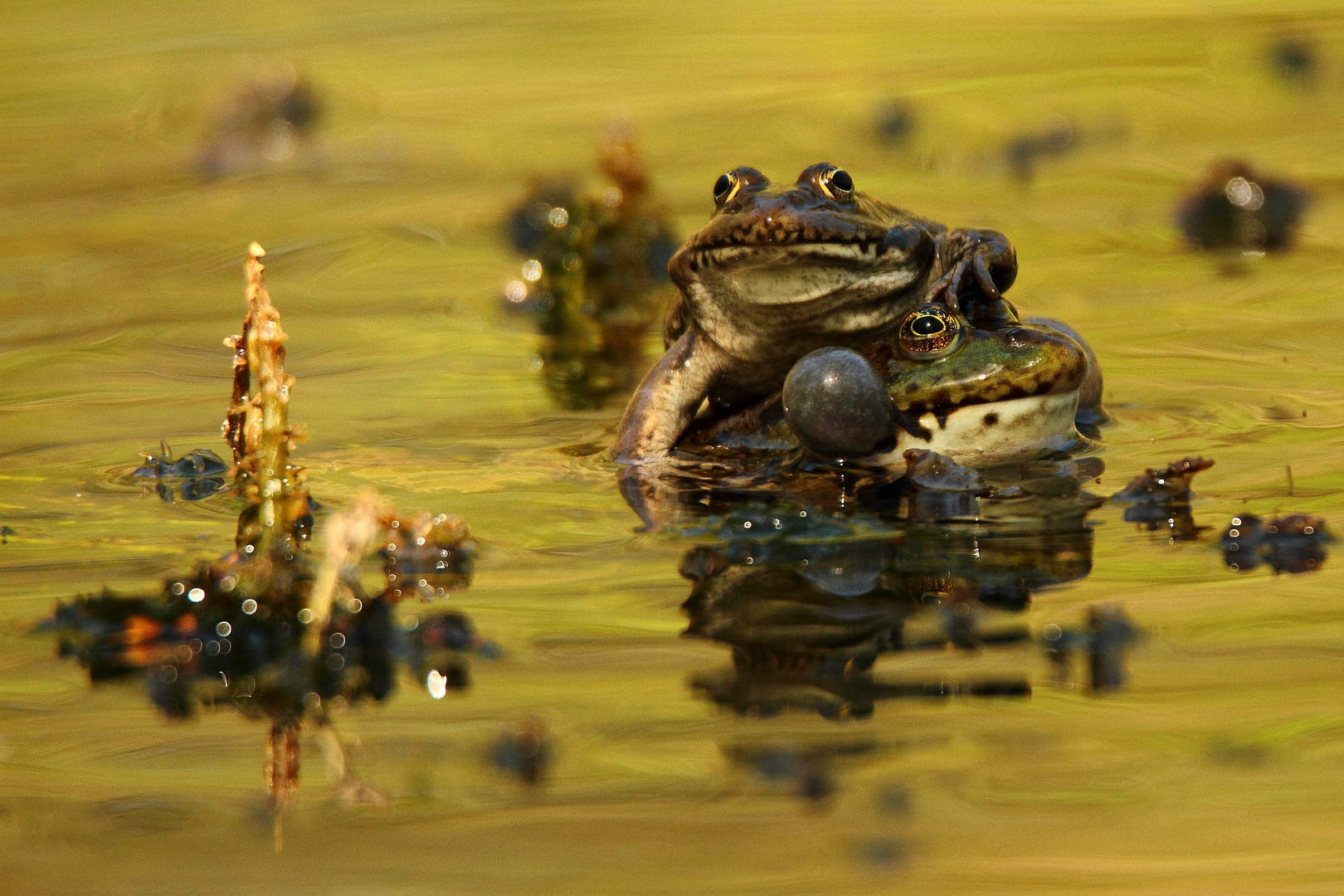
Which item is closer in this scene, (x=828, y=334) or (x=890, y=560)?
(x=890, y=560)

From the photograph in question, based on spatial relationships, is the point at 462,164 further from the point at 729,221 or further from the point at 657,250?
the point at 729,221

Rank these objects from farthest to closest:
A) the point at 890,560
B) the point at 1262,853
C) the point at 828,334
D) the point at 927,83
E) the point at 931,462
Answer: the point at 927,83
the point at 828,334
the point at 931,462
the point at 890,560
the point at 1262,853

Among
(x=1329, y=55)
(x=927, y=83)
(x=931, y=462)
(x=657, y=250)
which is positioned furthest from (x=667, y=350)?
(x=1329, y=55)

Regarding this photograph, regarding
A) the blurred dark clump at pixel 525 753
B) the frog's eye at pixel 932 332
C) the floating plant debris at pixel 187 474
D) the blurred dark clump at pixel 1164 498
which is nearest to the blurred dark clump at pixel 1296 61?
the frog's eye at pixel 932 332

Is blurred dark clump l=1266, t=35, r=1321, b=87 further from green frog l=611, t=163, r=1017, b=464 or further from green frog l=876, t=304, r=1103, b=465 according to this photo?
green frog l=876, t=304, r=1103, b=465

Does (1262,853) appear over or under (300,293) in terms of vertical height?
under

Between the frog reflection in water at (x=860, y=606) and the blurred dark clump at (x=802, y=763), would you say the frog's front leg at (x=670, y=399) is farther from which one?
the blurred dark clump at (x=802, y=763)
